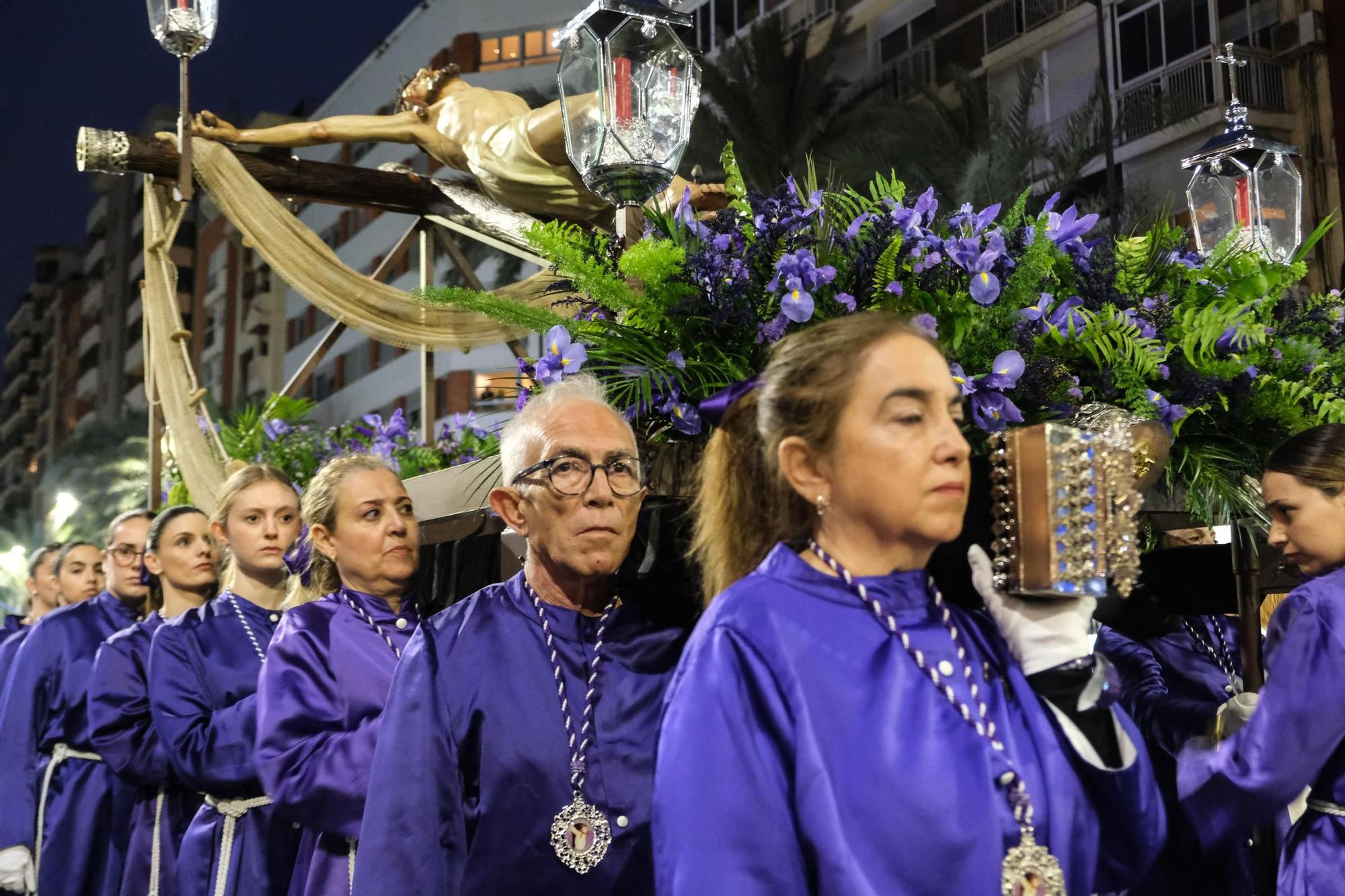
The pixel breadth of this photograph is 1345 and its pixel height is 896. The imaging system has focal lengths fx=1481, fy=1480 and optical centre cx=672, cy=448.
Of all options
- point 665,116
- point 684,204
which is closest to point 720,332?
point 684,204

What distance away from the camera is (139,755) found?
15.1 ft

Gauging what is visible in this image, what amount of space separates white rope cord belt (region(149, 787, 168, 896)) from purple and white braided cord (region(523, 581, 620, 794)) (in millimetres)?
2402

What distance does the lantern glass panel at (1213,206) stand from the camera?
181 inches

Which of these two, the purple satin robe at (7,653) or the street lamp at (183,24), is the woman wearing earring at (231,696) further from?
the purple satin robe at (7,653)

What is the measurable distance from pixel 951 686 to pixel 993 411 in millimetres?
819

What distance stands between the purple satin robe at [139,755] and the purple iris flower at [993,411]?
2935 mm

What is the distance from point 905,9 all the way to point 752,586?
22.3 m

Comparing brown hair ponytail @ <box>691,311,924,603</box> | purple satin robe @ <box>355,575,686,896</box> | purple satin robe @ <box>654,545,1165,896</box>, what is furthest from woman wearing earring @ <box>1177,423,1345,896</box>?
purple satin robe @ <box>355,575,686,896</box>

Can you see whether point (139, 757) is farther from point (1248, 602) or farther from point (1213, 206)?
point (1213, 206)

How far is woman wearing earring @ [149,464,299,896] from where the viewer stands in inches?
165

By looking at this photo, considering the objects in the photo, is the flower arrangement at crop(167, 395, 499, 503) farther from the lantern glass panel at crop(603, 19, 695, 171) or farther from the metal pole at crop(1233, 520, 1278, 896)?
Result: the metal pole at crop(1233, 520, 1278, 896)

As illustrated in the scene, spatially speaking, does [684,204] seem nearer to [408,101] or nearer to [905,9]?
[408,101]

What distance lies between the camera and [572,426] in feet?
9.50

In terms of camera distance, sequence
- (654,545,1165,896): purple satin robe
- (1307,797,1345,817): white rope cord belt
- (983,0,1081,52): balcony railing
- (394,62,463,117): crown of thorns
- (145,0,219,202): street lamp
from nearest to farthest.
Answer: (654,545,1165,896): purple satin robe
(1307,797,1345,817): white rope cord belt
(145,0,219,202): street lamp
(394,62,463,117): crown of thorns
(983,0,1081,52): balcony railing
